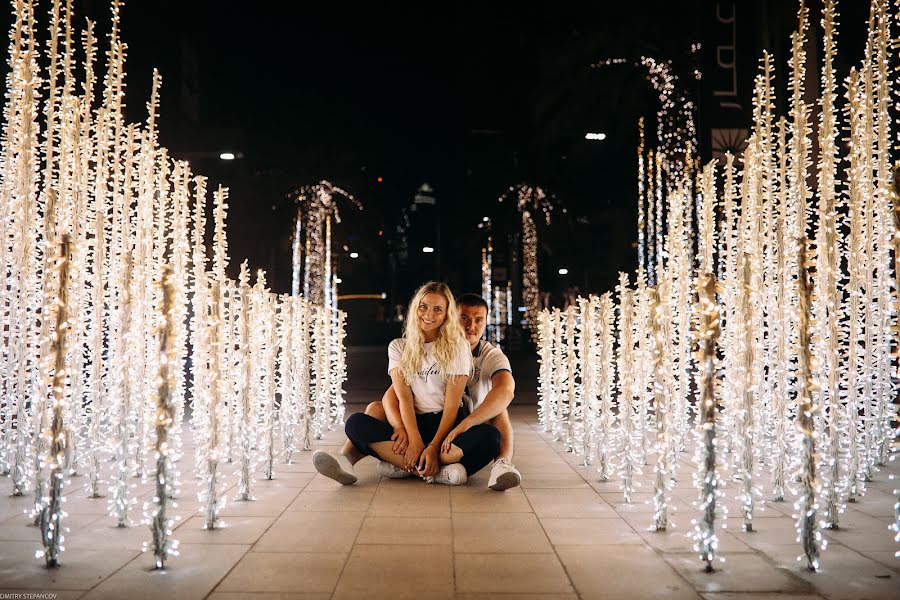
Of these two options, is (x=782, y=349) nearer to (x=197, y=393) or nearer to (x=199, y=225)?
(x=197, y=393)

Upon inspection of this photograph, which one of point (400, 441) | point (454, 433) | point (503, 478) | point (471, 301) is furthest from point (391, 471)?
point (471, 301)

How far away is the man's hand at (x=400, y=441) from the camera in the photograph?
544 cm

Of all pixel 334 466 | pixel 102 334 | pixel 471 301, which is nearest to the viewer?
pixel 334 466

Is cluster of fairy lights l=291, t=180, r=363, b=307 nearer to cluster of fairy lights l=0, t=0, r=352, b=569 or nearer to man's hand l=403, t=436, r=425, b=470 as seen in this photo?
cluster of fairy lights l=0, t=0, r=352, b=569

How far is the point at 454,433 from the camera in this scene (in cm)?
535

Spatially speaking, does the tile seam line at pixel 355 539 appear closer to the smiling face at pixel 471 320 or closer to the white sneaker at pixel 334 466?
the white sneaker at pixel 334 466

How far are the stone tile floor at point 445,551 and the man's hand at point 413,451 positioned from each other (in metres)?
0.19

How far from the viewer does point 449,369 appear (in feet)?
18.0

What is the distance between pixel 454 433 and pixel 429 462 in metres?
0.28

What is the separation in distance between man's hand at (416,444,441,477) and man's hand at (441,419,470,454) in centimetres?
7

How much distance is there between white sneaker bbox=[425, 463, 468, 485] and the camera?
5383 millimetres

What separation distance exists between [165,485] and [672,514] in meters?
3.01

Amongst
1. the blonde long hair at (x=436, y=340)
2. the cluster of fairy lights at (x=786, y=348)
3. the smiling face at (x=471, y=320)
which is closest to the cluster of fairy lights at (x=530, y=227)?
the cluster of fairy lights at (x=786, y=348)

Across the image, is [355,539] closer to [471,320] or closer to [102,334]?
[471,320]
